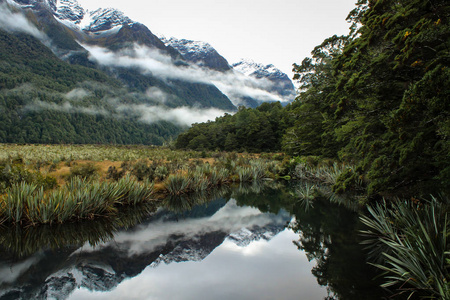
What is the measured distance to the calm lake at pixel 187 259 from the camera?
165 inches

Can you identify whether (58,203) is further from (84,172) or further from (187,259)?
(84,172)

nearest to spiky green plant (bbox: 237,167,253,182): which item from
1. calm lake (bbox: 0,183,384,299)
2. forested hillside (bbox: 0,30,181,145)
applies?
calm lake (bbox: 0,183,384,299)

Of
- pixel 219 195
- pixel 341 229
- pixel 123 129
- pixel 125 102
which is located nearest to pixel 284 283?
pixel 341 229

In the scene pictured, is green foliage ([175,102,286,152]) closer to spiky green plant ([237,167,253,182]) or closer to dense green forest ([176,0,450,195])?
spiky green plant ([237,167,253,182])

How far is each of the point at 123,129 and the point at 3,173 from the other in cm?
13988

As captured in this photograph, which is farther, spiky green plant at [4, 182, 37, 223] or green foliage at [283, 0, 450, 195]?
spiky green plant at [4, 182, 37, 223]

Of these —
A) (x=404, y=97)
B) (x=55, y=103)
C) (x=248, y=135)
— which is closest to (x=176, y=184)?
(x=404, y=97)

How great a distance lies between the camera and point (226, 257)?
5.75 metres

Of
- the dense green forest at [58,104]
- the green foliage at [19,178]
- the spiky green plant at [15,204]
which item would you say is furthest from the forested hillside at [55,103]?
the spiky green plant at [15,204]

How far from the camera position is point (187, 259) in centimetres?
555

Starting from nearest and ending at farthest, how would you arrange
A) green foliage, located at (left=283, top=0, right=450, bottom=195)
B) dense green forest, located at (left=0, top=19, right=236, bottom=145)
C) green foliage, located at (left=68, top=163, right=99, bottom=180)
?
1. green foliage, located at (left=283, top=0, right=450, bottom=195)
2. green foliage, located at (left=68, top=163, right=99, bottom=180)
3. dense green forest, located at (left=0, top=19, right=236, bottom=145)

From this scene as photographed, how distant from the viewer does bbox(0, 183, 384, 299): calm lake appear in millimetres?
4186

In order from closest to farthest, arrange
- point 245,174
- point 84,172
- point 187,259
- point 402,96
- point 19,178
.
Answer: point 187,259
point 402,96
point 19,178
point 84,172
point 245,174

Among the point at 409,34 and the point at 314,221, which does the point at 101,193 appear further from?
the point at 409,34
